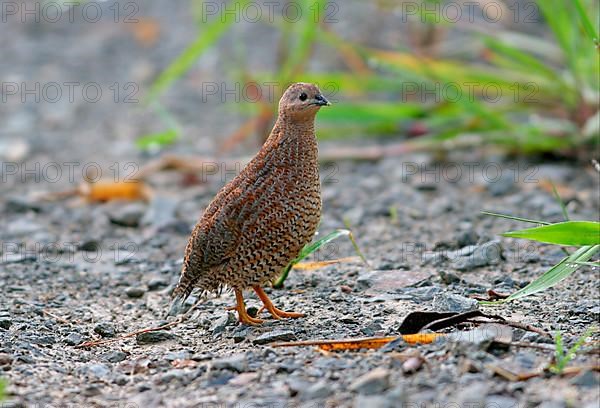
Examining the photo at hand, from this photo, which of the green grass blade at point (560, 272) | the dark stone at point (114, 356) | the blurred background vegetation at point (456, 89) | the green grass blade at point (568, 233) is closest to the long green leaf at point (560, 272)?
the green grass blade at point (560, 272)

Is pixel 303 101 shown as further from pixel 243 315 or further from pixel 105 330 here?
pixel 105 330

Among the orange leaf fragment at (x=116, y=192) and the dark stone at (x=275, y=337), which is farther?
the orange leaf fragment at (x=116, y=192)

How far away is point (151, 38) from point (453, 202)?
594 cm

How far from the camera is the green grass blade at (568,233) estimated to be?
12.5ft

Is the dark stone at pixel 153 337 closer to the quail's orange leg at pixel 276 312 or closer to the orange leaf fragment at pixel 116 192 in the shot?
the quail's orange leg at pixel 276 312

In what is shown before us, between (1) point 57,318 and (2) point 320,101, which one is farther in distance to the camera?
(1) point 57,318

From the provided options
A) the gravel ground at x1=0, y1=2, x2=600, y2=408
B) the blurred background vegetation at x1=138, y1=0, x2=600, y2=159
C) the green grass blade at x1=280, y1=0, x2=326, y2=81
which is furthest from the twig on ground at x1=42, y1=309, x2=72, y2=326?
the green grass blade at x1=280, y1=0, x2=326, y2=81

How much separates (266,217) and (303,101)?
1.98 ft

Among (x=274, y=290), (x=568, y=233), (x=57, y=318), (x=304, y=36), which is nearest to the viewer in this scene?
(x=568, y=233)

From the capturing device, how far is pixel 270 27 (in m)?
11.9

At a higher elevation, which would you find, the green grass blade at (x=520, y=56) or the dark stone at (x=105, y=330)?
the green grass blade at (x=520, y=56)

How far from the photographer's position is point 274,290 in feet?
17.1

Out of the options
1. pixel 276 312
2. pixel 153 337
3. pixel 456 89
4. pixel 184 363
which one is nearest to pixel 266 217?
pixel 276 312

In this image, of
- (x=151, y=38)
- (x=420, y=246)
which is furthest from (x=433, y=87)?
(x=151, y=38)
